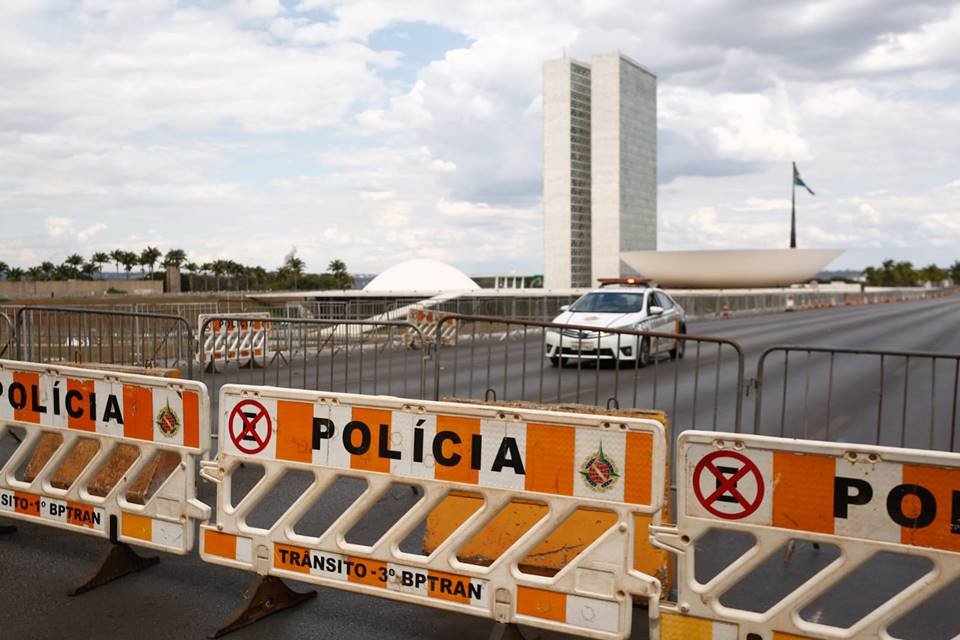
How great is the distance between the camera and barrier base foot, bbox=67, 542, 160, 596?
513cm

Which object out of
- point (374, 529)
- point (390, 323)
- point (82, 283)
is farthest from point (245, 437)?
point (82, 283)

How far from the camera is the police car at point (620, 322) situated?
16.6 m

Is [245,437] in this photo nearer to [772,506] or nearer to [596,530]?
[596,530]

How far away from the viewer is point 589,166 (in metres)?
161

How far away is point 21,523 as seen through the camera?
649 cm

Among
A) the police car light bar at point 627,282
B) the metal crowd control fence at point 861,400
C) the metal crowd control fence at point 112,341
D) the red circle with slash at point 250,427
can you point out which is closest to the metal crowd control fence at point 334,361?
the metal crowd control fence at point 112,341

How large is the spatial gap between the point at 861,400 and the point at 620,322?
17.4 feet

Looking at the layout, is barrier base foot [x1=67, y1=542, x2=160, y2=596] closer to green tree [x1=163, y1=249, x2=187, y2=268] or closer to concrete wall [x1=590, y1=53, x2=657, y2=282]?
green tree [x1=163, y1=249, x2=187, y2=268]

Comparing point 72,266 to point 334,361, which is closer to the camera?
point 334,361

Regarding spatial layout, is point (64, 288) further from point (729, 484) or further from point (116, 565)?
point (729, 484)

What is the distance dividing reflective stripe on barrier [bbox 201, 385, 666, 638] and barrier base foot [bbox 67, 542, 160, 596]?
75cm

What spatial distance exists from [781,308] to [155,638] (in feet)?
183

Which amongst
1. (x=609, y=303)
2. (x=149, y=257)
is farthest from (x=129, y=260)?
(x=609, y=303)

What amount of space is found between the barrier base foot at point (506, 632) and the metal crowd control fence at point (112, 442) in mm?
1954
